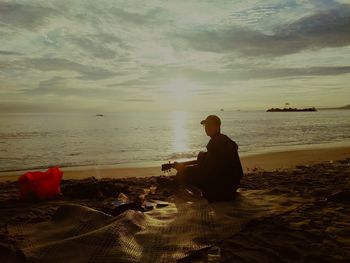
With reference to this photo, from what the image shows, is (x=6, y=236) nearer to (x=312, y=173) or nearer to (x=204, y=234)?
(x=204, y=234)

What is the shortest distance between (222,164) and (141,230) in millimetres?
2551

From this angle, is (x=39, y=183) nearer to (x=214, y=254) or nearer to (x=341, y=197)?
(x=214, y=254)

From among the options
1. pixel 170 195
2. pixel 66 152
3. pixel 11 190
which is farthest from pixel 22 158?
pixel 170 195

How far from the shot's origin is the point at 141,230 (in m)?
5.38

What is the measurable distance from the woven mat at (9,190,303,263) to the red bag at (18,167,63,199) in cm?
207

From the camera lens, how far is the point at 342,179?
1005cm

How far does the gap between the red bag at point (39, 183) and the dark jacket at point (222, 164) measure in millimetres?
3575

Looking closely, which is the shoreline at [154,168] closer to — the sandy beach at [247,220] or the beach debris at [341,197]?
the sandy beach at [247,220]

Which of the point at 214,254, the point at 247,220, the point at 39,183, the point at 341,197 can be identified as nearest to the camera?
the point at 214,254

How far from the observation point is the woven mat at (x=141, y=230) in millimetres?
4441

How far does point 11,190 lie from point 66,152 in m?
13.1

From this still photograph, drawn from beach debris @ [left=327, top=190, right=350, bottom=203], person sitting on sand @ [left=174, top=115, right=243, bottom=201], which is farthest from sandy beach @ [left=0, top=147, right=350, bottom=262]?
person sitting on sand @ [left=174, top=115, right=243, bottom=201]

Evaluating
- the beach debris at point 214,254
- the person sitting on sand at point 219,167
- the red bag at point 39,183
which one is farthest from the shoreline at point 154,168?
the beach debris at point 214,254

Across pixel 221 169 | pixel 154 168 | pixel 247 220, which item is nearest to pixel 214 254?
pixel 247 220
